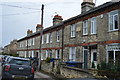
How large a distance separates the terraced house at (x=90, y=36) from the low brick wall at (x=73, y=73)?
86.2 inches

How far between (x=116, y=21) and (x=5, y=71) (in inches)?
363

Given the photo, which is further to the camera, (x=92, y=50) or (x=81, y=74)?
(x=92, y=50)

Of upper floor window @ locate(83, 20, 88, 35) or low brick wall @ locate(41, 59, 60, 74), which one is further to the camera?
upper floor window @ locate(83, 20, 88, 35)

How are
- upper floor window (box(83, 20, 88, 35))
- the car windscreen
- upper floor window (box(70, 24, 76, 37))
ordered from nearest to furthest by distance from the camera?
the car windscreen < upper floor window (box(83, 20, 88, 35)) < upper floor window (box(70, 24, 76, 37))

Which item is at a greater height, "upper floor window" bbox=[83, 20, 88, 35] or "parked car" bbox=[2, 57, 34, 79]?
"upper floor window" bbox=[83, 20, 88, 35]

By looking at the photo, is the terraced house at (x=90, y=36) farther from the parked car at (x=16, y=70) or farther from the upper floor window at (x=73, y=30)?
the parked car at (x=16, y=70)

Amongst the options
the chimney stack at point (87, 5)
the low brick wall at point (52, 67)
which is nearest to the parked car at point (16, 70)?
the low brick wall at point (52, 67)

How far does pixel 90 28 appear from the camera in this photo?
50.4ft

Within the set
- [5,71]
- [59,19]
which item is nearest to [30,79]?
[5,71]

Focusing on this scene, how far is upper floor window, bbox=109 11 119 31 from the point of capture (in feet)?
41.5

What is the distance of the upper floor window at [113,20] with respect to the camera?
1266 centimetres

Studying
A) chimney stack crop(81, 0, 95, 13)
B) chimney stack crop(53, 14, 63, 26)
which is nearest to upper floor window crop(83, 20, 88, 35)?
chimney stack crop(81, 0, 95, 13)

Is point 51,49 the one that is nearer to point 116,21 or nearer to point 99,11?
point 99,11

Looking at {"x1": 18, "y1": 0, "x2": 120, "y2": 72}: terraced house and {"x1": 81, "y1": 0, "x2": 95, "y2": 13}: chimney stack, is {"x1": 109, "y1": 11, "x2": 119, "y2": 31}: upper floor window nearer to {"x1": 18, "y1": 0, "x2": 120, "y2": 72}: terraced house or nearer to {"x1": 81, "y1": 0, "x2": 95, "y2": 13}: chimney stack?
{"x1": 18, "y1": 0, "x2": 120, "y2": 72}: terraced house
